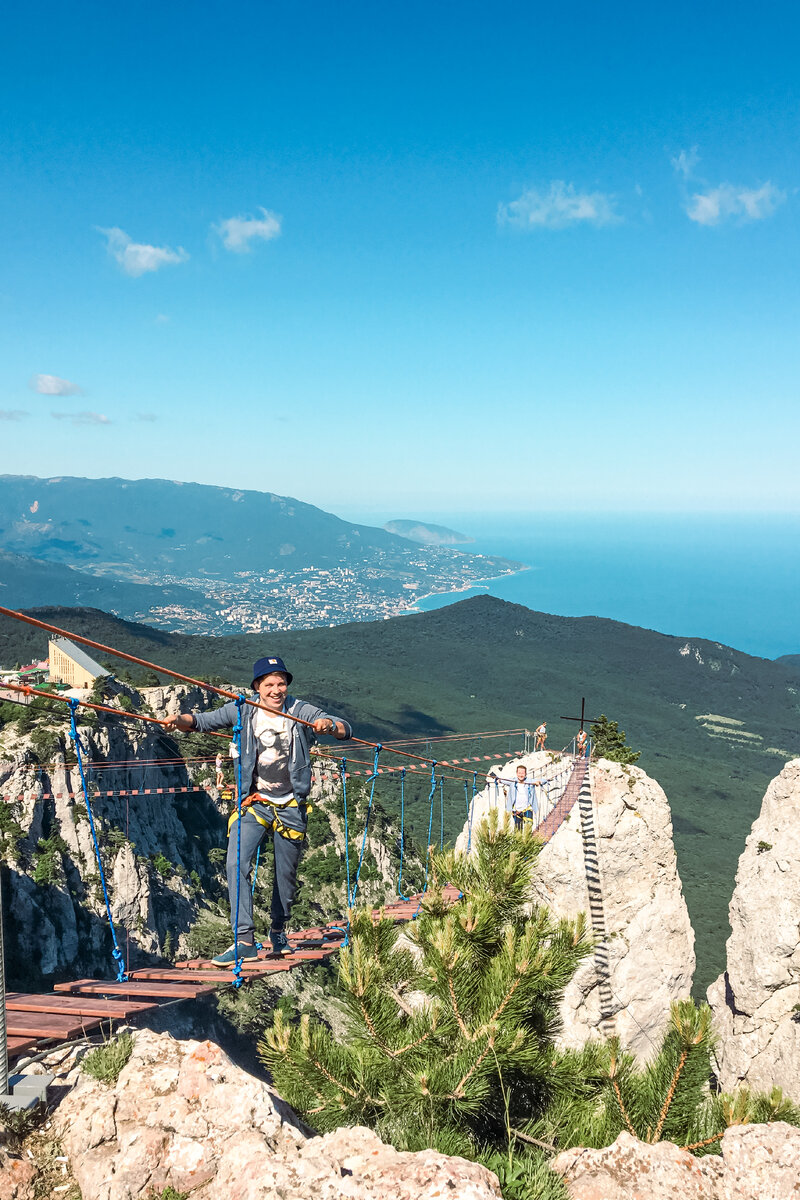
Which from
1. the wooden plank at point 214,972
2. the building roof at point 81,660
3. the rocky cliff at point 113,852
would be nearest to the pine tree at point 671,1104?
the wooden plank at point 214,972

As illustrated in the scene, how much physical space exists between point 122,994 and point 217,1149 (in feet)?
8.14

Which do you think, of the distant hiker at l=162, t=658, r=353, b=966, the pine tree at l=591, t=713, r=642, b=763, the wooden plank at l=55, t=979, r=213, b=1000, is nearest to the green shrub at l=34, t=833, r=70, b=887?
the pine tree at l=591, t=713, r=642, b=763

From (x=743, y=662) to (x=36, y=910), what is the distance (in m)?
116

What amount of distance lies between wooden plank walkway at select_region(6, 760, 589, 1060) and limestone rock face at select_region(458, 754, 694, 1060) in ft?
43.6

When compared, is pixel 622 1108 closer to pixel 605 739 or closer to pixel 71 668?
pixel 605 739

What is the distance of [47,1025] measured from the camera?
405 centimetres

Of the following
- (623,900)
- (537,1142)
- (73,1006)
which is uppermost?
(537,1142)

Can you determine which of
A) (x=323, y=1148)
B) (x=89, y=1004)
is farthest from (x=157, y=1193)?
(x=89, y=1004)

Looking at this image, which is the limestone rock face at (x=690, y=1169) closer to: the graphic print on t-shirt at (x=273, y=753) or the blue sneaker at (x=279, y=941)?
the graphic print on t-shirt at (x=273, y=753)

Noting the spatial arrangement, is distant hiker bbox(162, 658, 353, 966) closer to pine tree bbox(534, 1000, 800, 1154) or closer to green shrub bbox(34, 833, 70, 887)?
pine tree bbox(534, 1000, 800, 1154)

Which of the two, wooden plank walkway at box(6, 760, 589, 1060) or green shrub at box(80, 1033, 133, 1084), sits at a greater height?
green shrub at box(80, 1033, 133, 1084)

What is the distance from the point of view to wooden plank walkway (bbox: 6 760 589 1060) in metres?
3.97

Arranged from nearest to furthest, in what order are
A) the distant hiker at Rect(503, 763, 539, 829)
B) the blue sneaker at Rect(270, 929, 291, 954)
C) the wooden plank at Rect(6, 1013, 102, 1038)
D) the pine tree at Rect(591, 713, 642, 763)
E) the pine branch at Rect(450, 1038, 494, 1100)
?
the pine branch at Rect(450, 1038, 494, 1100) < the wooden plank at Rect(6, 1013, 102, 1038) < the blue sneaker at Rect(270, 929, 291, 954) < the distant hiker at Rect(503, 763, 539, 829) < the pine tree at Rect(591, 713, 642, 763)

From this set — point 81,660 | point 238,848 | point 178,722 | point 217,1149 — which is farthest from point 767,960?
point 81,660
